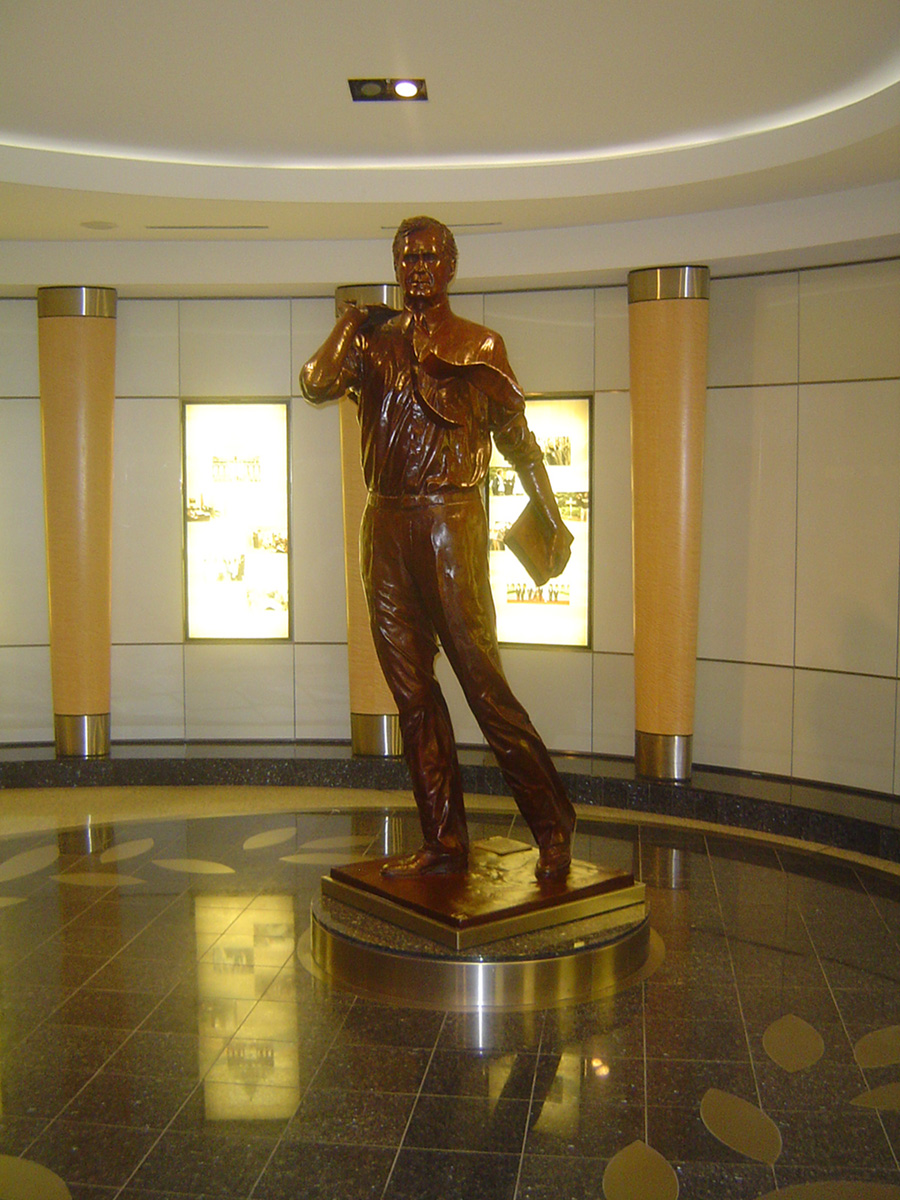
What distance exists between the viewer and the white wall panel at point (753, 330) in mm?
7449

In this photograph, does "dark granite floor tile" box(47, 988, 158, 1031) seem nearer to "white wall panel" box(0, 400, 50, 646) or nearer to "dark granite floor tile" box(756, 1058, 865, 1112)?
"dark granite floor tile" box(756, 1058, 865, 1112)

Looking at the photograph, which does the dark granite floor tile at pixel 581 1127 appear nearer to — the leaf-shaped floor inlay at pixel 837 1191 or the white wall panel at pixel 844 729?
the leaf-shaped floor inlay at pixel 837 1191

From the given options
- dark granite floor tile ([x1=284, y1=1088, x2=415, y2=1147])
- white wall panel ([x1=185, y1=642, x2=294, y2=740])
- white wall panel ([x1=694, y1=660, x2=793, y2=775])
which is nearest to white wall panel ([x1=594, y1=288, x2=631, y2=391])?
white wall panel ([x1=694, y1=660, x2=793, y2=775])

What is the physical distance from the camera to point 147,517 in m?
8.69

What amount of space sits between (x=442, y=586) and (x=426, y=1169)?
84.7 inches

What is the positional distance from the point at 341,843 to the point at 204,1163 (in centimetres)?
314

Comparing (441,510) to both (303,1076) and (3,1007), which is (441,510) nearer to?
(303,1076)

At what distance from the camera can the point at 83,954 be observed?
472 centimetres

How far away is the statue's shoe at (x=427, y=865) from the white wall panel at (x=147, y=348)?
494 centimetres

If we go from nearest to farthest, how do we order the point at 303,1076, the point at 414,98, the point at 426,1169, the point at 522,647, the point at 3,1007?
the point at 426,1169, the point at 303,1076, the point at 3,1007, the point at 414,98, the point at 522,647

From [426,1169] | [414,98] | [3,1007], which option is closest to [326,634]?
[414,98]

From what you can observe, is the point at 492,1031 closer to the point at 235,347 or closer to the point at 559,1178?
the point at 559,1178

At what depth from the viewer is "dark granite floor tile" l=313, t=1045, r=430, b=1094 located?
11.8ft

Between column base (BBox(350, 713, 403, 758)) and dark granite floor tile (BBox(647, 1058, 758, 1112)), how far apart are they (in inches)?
178
